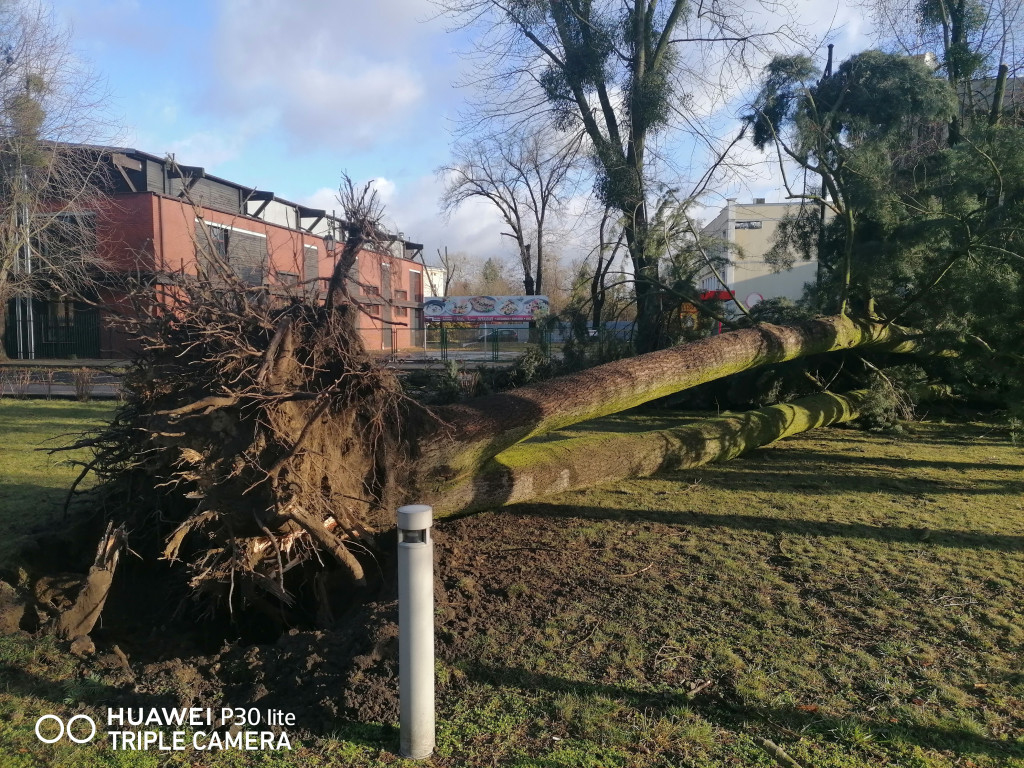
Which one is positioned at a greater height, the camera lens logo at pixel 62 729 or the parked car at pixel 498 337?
the parked car at pixel 498 337

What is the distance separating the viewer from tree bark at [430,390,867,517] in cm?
626

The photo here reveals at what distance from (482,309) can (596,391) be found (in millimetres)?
29225

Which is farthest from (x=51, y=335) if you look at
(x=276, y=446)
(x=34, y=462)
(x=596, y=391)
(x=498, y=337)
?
(x=276, y=446)

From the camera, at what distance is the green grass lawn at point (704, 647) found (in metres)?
3.09

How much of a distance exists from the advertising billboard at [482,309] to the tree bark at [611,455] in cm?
2524

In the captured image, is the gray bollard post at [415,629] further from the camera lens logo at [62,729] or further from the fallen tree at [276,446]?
the fallen tree at [276,446]

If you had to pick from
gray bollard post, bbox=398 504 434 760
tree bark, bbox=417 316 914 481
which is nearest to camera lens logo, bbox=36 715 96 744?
gray bollard post, bbox=398 504 434 760

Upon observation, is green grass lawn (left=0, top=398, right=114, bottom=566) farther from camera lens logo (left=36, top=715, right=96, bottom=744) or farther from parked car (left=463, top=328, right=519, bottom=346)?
parked car (left=463, top=328, right=519, bottom=346)

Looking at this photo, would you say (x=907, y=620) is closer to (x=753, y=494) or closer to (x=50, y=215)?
(x=753, y=494)

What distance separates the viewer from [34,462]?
8766 mm

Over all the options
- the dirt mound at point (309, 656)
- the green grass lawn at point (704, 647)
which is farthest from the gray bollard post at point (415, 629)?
the dirt mound at point (309, 656)

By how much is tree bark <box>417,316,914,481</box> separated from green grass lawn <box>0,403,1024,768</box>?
2.35 feet

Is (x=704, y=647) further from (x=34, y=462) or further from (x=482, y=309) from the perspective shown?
(x=482, y=309)

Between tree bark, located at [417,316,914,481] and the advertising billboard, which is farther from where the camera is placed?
the advertising billboard
